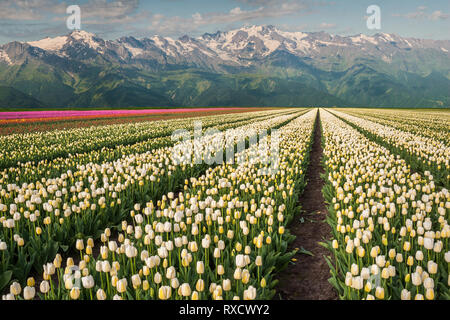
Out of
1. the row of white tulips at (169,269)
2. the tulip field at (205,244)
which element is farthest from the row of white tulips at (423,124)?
the row of white tulips at (169,269)

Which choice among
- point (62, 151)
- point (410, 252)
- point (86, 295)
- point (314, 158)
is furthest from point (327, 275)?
point (62, 151)

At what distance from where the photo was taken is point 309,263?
4.66 metres

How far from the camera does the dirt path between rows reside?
388cm

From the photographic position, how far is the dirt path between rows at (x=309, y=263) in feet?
12.7

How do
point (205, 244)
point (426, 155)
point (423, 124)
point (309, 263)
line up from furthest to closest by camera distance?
point (423, 124)
point (426, 155)
point (309, 263)
point (205, 244)

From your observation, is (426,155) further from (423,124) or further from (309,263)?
(423,124)

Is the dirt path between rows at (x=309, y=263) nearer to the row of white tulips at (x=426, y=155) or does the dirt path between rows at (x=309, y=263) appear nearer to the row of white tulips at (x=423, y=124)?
the row of white tulips at (x=426, y=155)

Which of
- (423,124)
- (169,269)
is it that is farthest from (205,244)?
(423,124)

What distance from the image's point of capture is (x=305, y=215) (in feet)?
22.3

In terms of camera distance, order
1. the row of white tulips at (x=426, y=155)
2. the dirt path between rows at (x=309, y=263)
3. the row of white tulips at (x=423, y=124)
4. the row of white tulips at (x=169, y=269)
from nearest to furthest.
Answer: the row of white tulips at (x=169, y=269)
the dirt path between rows at (x=309, y=263)
the row of white tulips at (x=426, y=155)
the row of white tulips at (x=423, y=124)

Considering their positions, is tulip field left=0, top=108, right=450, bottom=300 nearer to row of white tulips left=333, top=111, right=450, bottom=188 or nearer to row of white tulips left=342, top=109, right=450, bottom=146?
row of white tulips left=333, top=111, right=450, bottom=188

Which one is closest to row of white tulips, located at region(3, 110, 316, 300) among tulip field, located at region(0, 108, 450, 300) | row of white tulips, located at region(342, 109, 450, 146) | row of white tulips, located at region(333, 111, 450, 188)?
tulip field, located at region(0, 108, 450, 300)
